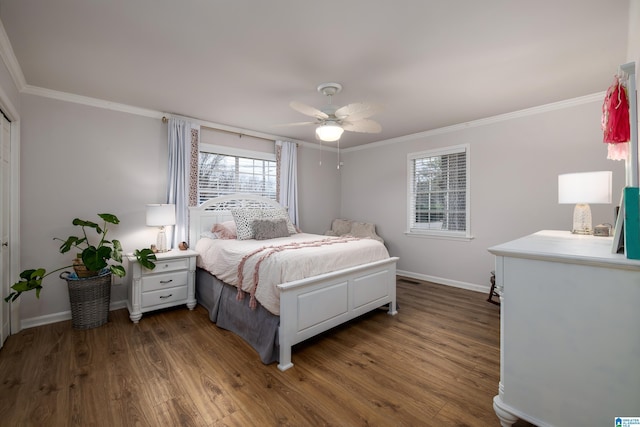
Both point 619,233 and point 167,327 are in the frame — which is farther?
point 167,327

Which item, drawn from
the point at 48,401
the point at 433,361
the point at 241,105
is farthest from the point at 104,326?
the point at 433,361

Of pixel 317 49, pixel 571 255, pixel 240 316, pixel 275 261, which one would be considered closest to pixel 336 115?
pixel 317 49

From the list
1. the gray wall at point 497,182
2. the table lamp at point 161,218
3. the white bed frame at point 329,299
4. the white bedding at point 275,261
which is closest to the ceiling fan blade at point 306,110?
the white bedding at point 275,261

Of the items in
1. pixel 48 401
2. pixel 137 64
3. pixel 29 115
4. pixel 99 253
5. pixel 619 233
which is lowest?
pixel 48 401

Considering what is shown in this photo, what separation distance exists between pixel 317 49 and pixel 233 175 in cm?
275

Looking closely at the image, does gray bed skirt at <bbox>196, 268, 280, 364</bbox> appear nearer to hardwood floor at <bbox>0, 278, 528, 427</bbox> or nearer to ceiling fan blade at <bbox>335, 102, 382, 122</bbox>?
hardwood floor at <bbox>0, 278, 528, 427</bbox>

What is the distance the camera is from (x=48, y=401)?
182 centimetres

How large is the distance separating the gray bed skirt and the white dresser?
1.60 metres

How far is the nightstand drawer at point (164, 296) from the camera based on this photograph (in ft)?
10.4

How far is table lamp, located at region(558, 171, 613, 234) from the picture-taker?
2.26 metres

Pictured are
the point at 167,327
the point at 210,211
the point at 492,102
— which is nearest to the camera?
the point at 167,327

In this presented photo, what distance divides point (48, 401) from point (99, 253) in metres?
1.37

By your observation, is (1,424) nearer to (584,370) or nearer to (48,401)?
(48,401)

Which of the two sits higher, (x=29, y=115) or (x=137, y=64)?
(x=137, y=64)
